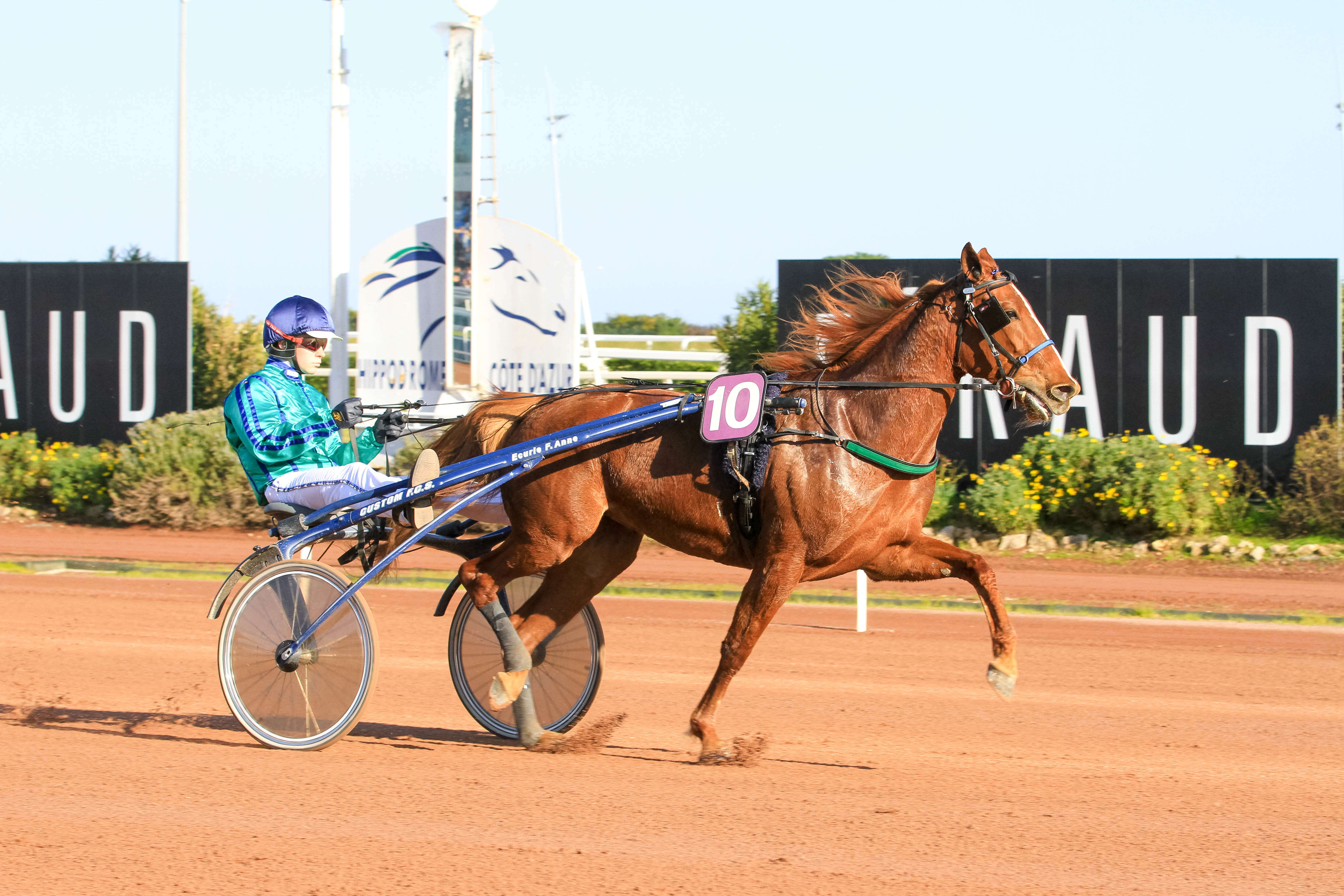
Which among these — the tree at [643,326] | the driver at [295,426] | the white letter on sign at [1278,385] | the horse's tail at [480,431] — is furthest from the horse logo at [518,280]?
the tree at [643,326]

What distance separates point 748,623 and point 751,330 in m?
10.6

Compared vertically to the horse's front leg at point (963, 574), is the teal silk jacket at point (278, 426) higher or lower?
higher

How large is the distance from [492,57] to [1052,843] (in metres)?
13.3

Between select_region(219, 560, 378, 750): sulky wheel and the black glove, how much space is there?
56cm

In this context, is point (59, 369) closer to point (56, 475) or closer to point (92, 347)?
point (92, 347)

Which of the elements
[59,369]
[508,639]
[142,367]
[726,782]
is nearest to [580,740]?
[508,639]

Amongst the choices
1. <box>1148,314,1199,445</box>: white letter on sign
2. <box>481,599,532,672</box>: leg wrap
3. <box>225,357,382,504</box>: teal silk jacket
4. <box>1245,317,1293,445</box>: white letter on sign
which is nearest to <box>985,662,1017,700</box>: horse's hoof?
<box>481,599,532,672</box>: leg wrap

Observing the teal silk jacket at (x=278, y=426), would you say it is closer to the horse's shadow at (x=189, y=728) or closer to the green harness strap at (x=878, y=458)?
the horse's shadow at (x=189, y=728)

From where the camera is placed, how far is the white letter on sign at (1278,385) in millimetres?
11781

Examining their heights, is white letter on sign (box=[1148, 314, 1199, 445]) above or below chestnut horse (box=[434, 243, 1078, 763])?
above

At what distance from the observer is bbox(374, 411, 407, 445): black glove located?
188 inches

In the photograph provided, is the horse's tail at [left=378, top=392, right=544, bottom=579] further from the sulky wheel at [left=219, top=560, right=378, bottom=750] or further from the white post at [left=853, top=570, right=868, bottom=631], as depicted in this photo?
the white post at [left=853, top=570, right=868, bottom=631]

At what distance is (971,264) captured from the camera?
4.47m

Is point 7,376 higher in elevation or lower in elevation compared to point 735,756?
higher
